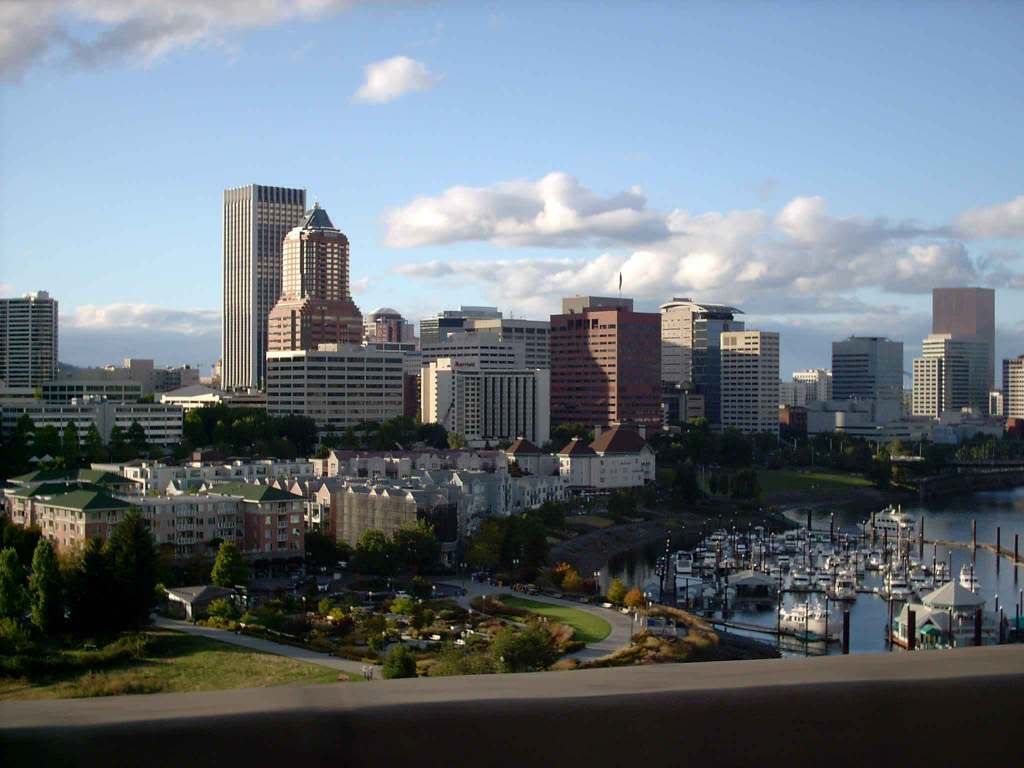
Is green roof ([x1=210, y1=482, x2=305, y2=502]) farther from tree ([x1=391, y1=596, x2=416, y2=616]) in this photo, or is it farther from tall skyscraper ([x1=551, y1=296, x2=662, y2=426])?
tall skyscraper ([x1=551, y1=296, x2=662, y2=426])

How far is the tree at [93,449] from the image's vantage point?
18328 mm

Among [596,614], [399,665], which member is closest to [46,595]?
[399,665]

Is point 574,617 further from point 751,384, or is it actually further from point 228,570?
point 751,384

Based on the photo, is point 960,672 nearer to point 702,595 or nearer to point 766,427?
point 702,595

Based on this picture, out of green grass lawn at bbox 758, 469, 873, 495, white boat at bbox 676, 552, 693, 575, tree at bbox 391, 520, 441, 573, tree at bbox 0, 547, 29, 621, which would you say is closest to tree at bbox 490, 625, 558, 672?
tree at bbox 0, 547, 29, 621

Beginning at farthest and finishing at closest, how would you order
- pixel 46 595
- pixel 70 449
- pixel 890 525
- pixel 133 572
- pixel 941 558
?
pixel 890 525
pixel 70 449
pixel 941 558
pixel 133 572
pixel 46 595

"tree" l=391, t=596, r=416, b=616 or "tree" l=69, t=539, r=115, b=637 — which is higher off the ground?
"tree" l=69, t=539, r=115, b=637

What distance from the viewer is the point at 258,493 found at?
12891mm

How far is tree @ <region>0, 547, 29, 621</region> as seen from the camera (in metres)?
8.62

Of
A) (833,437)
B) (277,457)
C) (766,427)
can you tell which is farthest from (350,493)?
(766,427)

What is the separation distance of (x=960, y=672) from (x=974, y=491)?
30570 millimetres

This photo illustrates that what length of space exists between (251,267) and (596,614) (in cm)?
3827

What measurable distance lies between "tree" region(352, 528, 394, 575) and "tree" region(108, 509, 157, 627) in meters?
2.71

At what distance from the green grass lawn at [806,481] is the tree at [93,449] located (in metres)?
13.0
